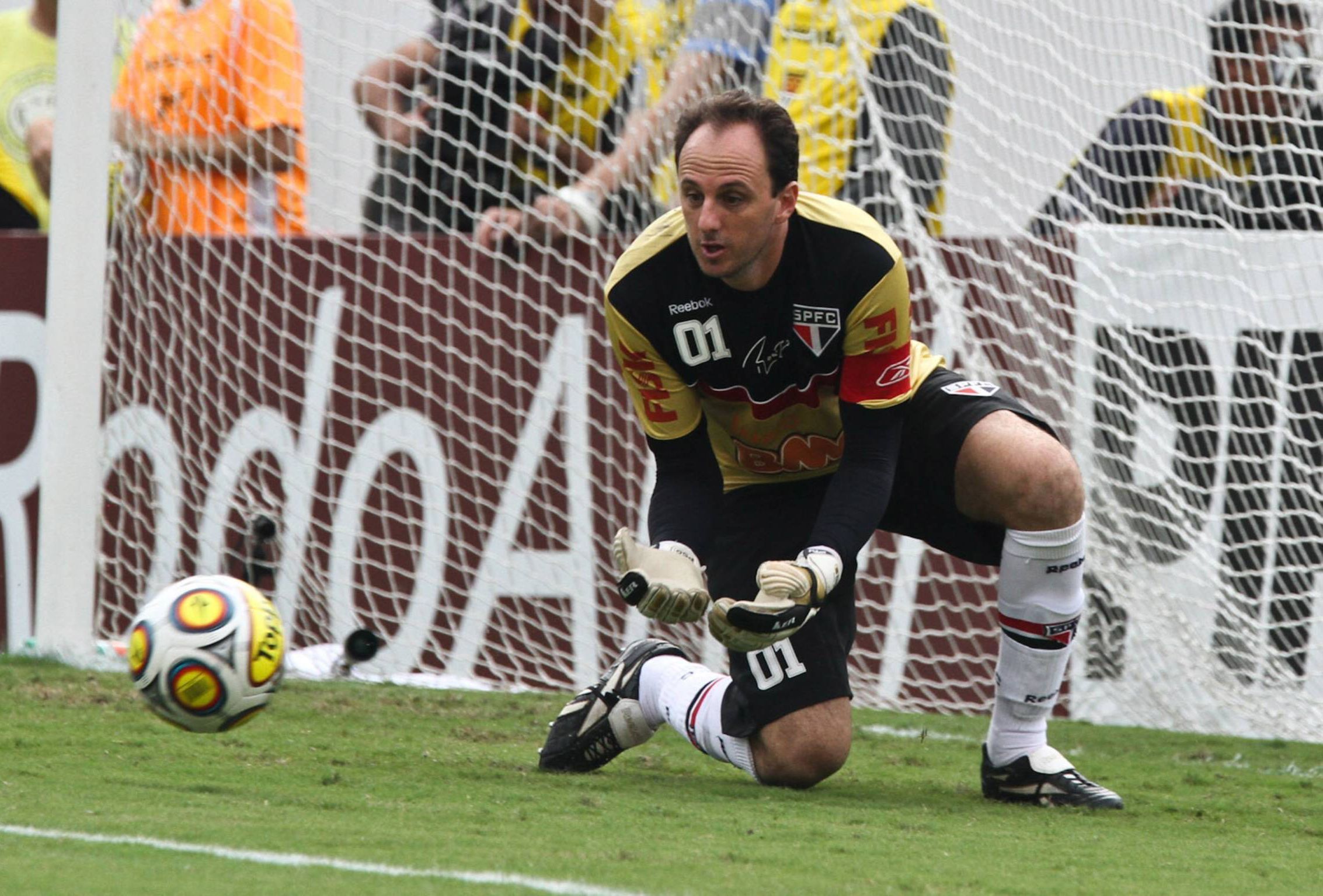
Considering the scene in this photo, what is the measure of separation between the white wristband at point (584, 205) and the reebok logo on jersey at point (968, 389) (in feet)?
7.36

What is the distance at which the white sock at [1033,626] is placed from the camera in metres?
3.85

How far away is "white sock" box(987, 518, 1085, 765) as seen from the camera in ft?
12.6

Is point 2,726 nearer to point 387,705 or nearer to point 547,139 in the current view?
point 387,705

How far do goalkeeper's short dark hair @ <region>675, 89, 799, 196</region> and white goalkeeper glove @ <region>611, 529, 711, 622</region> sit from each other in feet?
2.58

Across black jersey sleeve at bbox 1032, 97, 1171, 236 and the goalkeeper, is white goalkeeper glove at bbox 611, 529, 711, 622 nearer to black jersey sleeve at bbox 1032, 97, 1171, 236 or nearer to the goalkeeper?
the goalkeeper

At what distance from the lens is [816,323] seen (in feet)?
12.2

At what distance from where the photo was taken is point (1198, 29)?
5703mm

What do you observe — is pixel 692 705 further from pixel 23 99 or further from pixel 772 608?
pixel 23 99

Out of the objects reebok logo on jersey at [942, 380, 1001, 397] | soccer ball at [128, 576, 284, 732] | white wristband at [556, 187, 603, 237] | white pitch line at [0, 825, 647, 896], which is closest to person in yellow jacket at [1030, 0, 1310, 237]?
white wristband at [556, 187, 603, 237]

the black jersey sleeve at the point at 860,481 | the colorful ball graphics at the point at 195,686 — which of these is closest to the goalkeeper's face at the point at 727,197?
the black jersey sleeve at the point at 860,481

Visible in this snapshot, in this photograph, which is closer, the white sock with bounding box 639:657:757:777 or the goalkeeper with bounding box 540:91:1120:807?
the goalkeeper with bounding box 540:91:1120:807

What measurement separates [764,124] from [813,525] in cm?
97

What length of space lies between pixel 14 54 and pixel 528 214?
93.6 inches

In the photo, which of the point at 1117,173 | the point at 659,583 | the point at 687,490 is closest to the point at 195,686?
the point at 659,583
